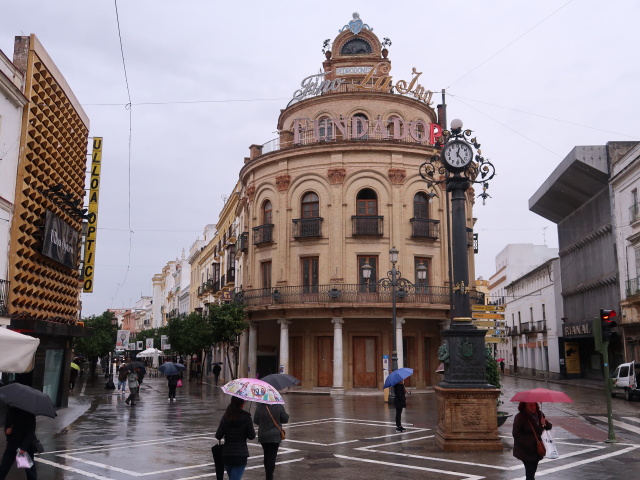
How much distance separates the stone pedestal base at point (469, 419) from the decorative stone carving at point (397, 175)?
23297 millimetres

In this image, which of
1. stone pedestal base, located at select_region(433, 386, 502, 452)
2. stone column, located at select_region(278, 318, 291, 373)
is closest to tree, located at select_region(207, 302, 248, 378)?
stone column, located at select_region(278, 318, 291, 373)

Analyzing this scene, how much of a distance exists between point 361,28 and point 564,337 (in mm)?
29523

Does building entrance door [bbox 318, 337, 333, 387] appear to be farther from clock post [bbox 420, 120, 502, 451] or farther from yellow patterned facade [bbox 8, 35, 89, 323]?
clock post [bbox 420, 120, 502, 451]

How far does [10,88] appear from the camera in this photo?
18.1 metres

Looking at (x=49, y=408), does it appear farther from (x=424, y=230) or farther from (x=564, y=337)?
(x=564, y=337)

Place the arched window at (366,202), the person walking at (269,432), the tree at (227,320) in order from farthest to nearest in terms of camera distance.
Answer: the tree at (227,320)
the arched window at (366,202)
the person walking at (269,432)

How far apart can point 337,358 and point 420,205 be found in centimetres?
1011

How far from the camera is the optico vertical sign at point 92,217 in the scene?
25719 millimetres

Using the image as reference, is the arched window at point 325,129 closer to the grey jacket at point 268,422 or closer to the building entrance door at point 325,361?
the building entrance door at point 325,361

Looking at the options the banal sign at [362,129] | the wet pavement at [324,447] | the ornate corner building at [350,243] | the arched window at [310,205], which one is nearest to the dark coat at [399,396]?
the wet pavement at [324,447]

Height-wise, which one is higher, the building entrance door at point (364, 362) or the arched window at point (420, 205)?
the arched window at point (420, 205)

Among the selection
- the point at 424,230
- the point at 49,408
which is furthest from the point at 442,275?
the point at 49,408

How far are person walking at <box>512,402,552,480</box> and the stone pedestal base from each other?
4.12 meters

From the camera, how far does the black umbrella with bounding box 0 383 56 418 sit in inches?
355
